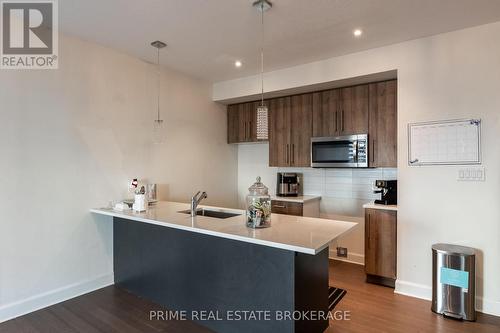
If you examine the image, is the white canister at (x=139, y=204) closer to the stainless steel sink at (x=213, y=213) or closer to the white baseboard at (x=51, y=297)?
the stainless steel sink at (x=213, y=213)

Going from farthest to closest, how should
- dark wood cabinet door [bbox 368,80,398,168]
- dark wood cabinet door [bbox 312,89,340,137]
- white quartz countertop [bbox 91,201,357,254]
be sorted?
dark wood cabinet door [bbox 312,89,340,137], dark wood cabinet door [bbox 368,80,398,168], white quartz countertop [bbox 91,201,357,254]

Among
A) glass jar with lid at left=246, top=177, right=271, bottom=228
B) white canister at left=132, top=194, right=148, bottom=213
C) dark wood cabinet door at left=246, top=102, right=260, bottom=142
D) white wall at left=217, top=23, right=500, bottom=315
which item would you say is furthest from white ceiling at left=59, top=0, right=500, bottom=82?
white canister at left=132, top=194, right=148, bottom=213

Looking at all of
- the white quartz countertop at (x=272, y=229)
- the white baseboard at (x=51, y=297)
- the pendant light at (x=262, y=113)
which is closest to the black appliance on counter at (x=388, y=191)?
the white quartz countertop at (x=272, y=229)

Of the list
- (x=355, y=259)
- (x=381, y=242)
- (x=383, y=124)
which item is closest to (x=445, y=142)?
(x=383, y=124)

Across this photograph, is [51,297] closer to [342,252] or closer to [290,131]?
[290,131]

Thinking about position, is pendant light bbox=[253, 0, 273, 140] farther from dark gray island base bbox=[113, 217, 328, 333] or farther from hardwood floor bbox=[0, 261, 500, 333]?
hardwood floor bbox=[0, 261, 500, 333]

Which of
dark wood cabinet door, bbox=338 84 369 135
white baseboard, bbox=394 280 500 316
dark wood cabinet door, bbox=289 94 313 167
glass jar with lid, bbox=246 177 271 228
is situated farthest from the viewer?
dark wood cabinet door, bbox=289 94 313 167

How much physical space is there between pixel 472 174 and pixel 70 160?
3.86 meters

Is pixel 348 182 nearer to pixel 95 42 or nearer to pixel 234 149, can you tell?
pixel 234 149

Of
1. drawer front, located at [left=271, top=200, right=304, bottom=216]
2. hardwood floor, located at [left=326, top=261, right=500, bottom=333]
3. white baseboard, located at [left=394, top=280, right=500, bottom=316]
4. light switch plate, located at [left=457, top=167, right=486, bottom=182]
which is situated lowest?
hardwood floor, located at [left=326, top=261, right=500, bottom=333]

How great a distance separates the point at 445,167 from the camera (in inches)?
109

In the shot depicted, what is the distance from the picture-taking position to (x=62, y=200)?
279 centimetres

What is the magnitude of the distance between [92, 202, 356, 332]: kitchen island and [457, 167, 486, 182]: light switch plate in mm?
1321

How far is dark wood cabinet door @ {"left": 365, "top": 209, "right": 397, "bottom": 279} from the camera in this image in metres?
3.08
